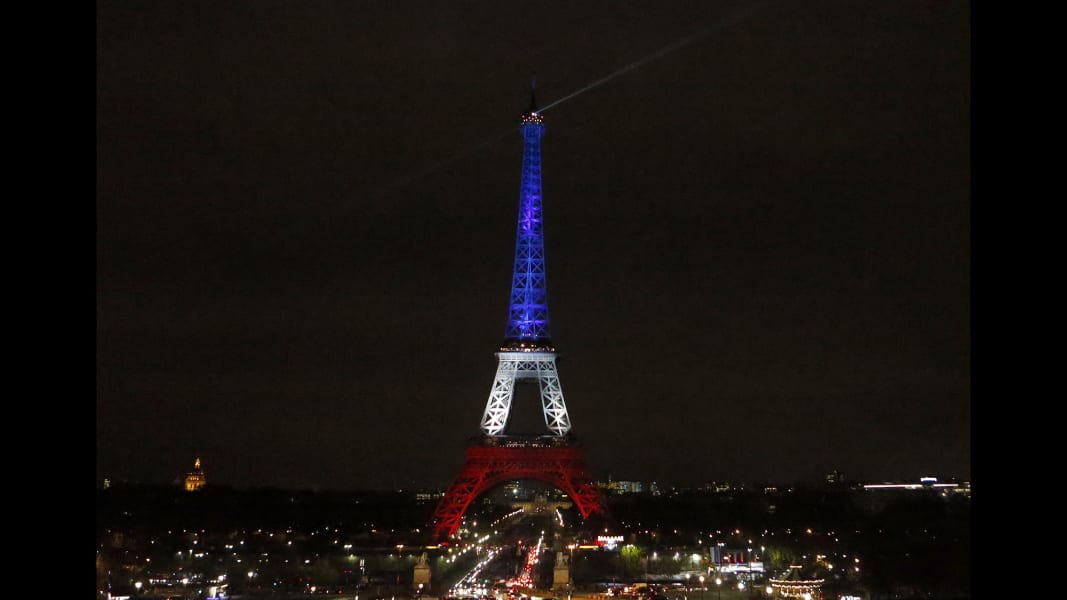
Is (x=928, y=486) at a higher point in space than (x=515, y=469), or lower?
lower

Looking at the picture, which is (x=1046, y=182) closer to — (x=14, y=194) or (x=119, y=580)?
(x=14, y=194)

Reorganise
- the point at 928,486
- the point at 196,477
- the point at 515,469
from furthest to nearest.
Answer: the point at 196,477 < the point at 928,486 < the point at 515,469

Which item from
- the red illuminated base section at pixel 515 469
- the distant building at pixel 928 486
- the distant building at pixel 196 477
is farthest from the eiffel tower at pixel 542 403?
the distant building at pixel 196 477

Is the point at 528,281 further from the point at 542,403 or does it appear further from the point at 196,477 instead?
the point at 196,477

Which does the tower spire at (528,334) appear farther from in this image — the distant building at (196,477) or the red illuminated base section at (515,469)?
the distant building at (196,477)

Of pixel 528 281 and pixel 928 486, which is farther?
pixel 928 486

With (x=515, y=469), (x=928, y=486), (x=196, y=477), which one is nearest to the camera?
(x=515, y=469)

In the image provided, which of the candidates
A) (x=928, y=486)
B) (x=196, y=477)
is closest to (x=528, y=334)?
(x=928, y=486)

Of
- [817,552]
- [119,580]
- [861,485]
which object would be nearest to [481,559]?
[817,552]
